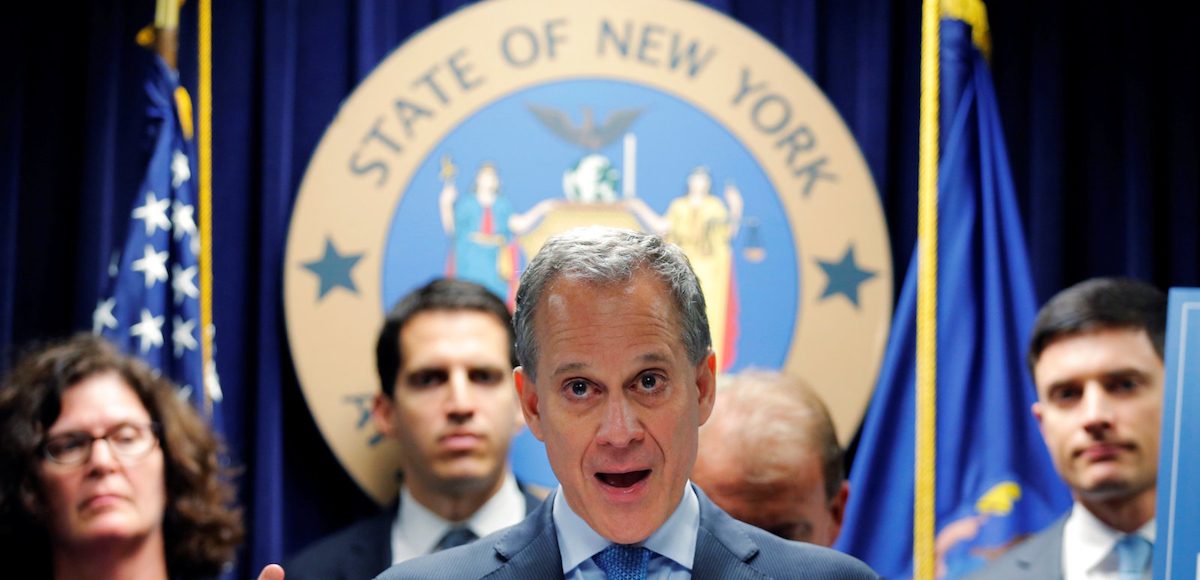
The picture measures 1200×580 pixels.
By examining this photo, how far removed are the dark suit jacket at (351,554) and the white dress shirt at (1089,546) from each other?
4.09ft

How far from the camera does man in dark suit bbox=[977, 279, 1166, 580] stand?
3203mm

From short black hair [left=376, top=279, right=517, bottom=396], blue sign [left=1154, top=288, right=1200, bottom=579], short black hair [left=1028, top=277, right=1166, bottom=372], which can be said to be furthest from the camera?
short black hair [left=376, top=279, right=517, bottom=396]

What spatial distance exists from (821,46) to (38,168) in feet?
6.81

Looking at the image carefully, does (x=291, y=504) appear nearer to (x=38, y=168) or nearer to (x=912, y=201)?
(x=38, y=168)

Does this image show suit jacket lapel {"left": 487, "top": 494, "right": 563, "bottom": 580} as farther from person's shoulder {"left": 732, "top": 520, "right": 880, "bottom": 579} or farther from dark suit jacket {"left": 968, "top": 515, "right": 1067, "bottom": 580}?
dark suit jacket {"left": 968, "top": 515, "right": 1067, "bottom": 580}

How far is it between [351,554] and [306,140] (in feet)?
3.54

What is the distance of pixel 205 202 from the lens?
3566mm

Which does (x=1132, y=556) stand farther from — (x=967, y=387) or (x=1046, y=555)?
(x=967, y=387)

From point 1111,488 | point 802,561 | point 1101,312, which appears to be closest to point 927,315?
point 1101,312

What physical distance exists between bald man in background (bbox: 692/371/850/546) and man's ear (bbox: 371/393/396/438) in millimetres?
955

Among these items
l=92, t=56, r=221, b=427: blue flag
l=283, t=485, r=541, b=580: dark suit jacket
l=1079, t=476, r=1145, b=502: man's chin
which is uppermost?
l=92, t=56, r=221, b=427: blue flag

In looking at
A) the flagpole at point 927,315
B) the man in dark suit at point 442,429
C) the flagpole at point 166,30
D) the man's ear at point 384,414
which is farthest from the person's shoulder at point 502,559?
the flagpole at point 166,30

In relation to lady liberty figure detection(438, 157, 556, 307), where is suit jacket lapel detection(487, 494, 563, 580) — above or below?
below

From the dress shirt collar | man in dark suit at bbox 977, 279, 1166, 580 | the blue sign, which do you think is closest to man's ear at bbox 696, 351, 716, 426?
the dress shirt collar
